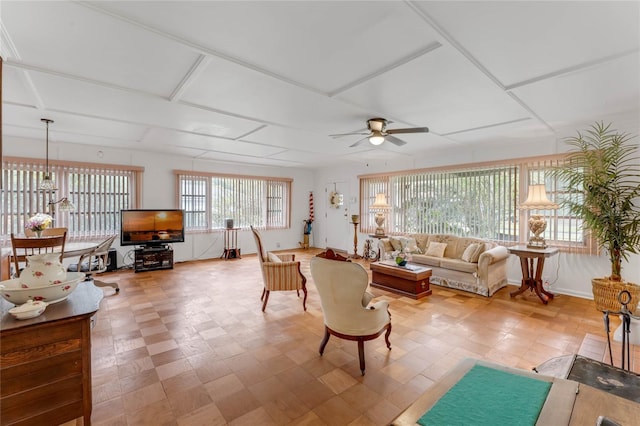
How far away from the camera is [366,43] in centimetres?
202

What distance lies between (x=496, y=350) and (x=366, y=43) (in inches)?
118

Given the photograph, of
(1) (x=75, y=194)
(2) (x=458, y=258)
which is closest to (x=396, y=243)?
(2) (x=458, y=258)

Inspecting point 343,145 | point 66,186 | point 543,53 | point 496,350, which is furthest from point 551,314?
point 66,186

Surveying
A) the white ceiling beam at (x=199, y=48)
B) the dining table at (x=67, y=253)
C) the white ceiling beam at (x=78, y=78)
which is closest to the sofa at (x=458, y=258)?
the white ceiling beam at (x=199, y=48)

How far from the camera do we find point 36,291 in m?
1.58

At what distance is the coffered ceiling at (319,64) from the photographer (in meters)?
1.73

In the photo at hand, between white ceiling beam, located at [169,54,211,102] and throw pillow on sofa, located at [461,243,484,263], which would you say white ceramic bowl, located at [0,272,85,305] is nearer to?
white ceiling beam, located at [169,54,211,102]

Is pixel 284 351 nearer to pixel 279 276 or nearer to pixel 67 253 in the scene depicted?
pixel 279 276

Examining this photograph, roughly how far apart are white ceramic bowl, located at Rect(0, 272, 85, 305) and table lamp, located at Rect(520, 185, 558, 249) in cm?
525

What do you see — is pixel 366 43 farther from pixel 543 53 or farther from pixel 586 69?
pixel 586 69

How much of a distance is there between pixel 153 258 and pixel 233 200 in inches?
98.5

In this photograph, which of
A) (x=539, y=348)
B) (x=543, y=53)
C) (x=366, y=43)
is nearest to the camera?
(x=366, y=43)

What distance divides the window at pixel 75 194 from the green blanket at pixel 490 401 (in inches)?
270

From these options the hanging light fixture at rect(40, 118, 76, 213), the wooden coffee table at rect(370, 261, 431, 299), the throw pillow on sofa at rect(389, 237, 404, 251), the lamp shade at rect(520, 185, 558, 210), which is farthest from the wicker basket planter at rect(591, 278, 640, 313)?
the hanging light fixture at rect(40, 118, 76, 213)
